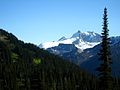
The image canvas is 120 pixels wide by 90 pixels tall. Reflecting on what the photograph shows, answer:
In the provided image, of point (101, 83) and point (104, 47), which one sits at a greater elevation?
point (104, 47)

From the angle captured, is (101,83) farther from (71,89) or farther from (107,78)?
(71,89)

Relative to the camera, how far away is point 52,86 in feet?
621

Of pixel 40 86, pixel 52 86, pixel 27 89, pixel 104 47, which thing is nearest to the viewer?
pixel 104 47

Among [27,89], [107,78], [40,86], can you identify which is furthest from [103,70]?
[27,89]

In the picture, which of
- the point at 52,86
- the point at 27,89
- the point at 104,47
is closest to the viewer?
the point at 104,47

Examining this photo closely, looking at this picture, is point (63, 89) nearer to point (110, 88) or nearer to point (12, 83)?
point (12, 83)

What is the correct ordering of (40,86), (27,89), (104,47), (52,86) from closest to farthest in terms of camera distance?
(104,47) < (40,86) < (27,89) < (52,86)

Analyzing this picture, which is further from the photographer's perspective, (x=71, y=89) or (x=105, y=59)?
(x=71, y=89)

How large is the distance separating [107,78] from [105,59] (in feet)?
8.05

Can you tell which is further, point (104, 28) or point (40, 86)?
point (40, 86)

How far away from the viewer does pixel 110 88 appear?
43781 millimetres

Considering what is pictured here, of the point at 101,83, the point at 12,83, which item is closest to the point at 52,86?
the point at 12,83

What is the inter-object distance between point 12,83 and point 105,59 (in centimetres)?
15539

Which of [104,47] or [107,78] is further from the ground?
[104,47]
